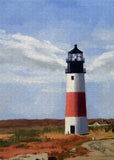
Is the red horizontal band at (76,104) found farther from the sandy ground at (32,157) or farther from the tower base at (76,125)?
the sandy ground at (32,157)

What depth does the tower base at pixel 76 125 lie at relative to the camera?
3134cm

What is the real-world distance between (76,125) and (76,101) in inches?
83.7

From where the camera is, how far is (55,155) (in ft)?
63.7

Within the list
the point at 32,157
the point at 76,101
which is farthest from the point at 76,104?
the point at 32,157

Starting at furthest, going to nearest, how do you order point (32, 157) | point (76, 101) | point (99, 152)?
point (76, 101) → point (99, 152) → point (32, 157)

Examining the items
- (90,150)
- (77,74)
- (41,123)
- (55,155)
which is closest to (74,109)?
(77,74)

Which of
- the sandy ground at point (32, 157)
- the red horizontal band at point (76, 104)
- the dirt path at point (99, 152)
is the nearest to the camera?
the sandy ground at point (32, 157)

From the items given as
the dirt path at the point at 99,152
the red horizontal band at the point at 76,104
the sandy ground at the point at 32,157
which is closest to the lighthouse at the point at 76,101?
the red horizontal band at the point at 76,104

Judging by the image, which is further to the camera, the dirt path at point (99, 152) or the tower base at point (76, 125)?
the tower base at point (76, 125)

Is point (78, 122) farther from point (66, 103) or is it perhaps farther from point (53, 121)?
point (53, 121)

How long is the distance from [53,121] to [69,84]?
27.1 metres

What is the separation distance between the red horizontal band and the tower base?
0.36m

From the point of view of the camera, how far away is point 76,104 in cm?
3130

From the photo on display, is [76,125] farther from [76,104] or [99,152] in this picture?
[99,152]
